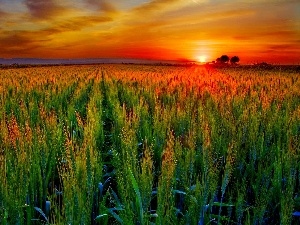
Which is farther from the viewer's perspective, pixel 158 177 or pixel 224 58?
pixel 224 58

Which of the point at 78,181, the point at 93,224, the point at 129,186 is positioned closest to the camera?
the point at 78,181

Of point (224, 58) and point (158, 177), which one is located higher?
point (224, 58)

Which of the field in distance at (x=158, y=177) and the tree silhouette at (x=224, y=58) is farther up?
the tree silhouette at (x=224, y=58)

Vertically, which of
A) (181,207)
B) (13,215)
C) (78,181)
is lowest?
(181,207)

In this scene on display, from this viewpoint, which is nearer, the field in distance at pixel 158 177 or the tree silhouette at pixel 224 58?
the field in distance at pixel 158 177

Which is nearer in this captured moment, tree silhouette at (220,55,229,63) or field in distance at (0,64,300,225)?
field in distance at (0,64,300,225)

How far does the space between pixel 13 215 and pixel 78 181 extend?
36cm

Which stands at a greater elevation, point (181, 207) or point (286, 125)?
point (286, 125)

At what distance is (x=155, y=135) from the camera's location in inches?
114

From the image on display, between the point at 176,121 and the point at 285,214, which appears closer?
the point at 285,214

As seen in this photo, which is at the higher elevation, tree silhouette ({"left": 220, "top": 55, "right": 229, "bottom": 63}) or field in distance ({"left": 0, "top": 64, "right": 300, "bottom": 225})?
tree silhouette ({"left": 220, "top": 55, "right": 229, "bottom": 63})

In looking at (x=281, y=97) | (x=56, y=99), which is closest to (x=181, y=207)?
(x=281, y=97)

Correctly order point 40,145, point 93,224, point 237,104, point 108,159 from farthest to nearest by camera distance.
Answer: point 237,104 → point 108,159 → point 40,145 → point 93,224

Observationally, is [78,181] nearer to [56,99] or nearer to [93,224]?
[93,224]
